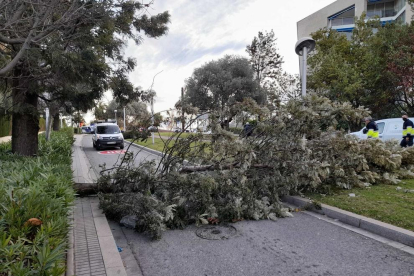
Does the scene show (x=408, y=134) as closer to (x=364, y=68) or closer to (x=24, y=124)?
(x=364, y=68)

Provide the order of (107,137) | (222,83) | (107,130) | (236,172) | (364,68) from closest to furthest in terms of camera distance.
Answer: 1. (236,172)
2. (107,137)
3. (107,130)
4. (364,68)
5. (222,83)

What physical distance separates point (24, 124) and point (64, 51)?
350cm

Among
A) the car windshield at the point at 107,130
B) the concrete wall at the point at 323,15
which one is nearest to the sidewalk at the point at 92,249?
the car windshield at the point at 107,130

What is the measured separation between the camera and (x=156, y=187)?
5145 mm

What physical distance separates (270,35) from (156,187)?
38.3m

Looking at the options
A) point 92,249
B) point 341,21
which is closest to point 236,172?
point 92,249

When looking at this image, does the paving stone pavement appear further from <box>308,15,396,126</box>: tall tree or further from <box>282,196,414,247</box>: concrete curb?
<box>308,15,396,126</box>: tall tree

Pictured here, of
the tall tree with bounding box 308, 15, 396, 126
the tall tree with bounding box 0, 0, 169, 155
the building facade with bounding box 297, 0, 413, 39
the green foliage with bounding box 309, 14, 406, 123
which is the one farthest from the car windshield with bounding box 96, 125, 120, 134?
the building facade with bounding box 297, 0, 413, 39

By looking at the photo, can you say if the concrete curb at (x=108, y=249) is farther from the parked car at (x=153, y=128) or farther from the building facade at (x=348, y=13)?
the building facade at (x=348, y=13)

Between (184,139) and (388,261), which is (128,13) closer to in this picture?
(184,139)

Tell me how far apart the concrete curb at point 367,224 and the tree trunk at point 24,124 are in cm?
751

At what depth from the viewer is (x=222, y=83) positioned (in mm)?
31359

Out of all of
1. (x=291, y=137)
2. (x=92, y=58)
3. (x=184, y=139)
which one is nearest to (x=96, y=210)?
(x=184, y=139)

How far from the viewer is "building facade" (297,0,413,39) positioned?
34.8 meters
